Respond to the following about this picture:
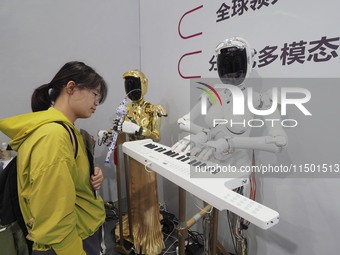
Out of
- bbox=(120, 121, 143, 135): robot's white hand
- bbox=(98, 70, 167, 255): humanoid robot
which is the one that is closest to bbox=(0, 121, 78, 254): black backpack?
bbox=(120, 121, 143, 135): robot's white hand

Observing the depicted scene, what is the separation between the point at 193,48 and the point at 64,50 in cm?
117

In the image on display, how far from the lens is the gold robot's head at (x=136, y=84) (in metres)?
1.55

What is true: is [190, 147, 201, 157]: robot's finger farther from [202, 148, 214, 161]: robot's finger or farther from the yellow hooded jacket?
the yellow hooded jacket

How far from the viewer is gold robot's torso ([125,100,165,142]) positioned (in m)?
1.54

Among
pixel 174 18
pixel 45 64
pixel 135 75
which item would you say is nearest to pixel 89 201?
pixel 135 75

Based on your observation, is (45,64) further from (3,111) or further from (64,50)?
(3,111)

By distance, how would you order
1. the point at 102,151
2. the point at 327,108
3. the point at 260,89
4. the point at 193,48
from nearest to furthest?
the point at 327,108 < the point at 260,89 < the point at 193,48 < the point at 102,151

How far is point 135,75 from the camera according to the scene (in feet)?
5.05

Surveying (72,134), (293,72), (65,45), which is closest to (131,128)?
(72,134)

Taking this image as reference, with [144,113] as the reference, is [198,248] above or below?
below

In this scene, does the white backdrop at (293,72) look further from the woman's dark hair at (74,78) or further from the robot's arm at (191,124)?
the woman's dark hair at (74,78)

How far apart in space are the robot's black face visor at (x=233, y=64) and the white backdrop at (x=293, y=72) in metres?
0.34

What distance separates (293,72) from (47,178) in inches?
50.5

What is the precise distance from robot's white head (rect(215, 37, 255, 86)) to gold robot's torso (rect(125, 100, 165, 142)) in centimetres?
62
